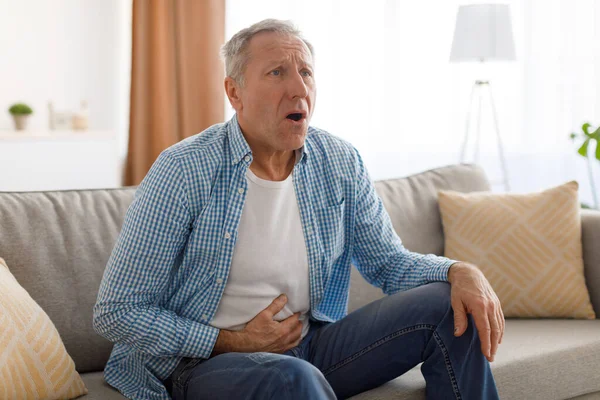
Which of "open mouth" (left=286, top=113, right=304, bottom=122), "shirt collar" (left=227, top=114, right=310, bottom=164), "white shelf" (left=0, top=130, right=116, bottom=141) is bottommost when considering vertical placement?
"white shelf" (left=0, top=130, right=116, bottom=141)

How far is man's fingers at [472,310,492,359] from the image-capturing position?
5.14 ft

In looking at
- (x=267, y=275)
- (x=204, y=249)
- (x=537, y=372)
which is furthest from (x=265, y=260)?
(x=537, y=372)

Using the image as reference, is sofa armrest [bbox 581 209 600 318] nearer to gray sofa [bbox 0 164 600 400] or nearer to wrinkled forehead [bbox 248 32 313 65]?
gray sofa [bbox 0 164 600 400]

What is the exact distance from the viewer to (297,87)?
1744 millimetres

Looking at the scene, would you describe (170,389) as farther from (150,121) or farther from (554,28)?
(150,121)

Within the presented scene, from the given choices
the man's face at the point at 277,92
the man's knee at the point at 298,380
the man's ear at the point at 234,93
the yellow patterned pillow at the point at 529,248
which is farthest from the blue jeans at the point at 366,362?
→ the yellow patterned pillow at the point at 529,248

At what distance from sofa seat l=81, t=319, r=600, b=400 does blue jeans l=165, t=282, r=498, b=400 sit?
0.06 m

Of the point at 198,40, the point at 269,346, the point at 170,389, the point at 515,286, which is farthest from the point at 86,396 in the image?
the point at 198,40

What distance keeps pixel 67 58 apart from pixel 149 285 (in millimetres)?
3697

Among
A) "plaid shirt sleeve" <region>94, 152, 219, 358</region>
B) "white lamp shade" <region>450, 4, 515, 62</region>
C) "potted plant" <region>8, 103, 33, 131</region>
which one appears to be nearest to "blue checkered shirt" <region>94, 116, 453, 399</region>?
"plaid shirt sleeve" <region>94, 152, 219, 358</region>

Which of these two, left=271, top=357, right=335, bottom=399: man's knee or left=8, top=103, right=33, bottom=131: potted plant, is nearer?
left=271, top=357, right=335, bottom=399: man's knee

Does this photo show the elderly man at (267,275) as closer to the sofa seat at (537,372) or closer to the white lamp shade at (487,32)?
the sofa seat at (537,372)

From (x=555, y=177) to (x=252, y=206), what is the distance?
274 centimetres

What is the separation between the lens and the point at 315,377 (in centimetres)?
143
